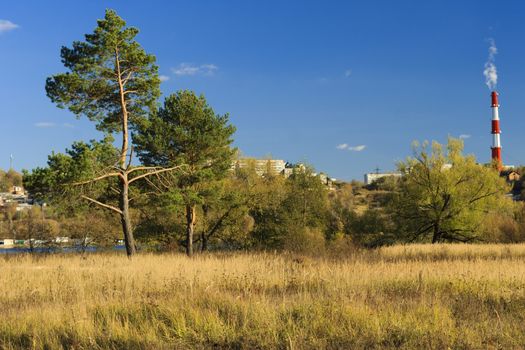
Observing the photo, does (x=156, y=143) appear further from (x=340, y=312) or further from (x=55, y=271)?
(x=340, y=312)

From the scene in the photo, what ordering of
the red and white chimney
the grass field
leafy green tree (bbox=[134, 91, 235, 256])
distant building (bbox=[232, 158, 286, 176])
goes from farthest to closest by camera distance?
the red and white chimney → distant building (bbox=[232, 158, 286, 176]) → leafy green tree (bbox=[134, 91, 235, 256]) → the grass field

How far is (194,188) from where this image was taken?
3425 cm

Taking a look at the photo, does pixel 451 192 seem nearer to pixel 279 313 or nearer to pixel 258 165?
pixel 258 165

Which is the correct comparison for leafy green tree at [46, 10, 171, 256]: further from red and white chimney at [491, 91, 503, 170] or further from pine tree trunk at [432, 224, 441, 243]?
red and white chimney at [491, 91, 503, 170]

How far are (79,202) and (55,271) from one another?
954 cm

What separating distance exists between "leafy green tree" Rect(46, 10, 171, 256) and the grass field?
13.0 m

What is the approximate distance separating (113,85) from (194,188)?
11008mm

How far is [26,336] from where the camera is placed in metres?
7.00

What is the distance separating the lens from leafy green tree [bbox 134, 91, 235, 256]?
3372cm

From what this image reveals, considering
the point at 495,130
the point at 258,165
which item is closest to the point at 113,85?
the point at 258,165

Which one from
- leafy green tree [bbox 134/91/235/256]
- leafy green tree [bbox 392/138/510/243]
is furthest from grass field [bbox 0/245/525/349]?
leafy green tree [bbox 392/138/510/243]

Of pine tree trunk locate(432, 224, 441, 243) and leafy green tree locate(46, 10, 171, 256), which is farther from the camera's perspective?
pine tree trunk locate(432, 224, 441, 243)

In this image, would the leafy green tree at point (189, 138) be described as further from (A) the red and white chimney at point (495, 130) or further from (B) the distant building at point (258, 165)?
(A) the red and white chimney at point (495, 130)

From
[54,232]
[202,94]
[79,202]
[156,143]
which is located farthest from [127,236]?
Answer: [54,232]
